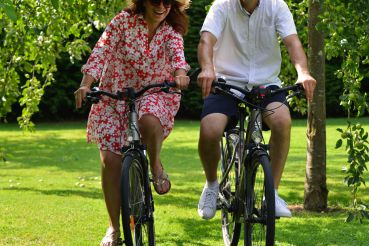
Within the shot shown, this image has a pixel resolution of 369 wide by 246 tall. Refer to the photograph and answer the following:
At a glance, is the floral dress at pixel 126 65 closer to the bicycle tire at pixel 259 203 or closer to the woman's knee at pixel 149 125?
the woman's knee at pixel 149 125

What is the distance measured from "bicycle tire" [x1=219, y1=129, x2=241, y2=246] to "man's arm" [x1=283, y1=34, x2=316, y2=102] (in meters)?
0.65

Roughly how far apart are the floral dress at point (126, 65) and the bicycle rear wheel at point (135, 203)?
0.48 meters

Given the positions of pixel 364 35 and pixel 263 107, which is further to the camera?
pixel 364 35

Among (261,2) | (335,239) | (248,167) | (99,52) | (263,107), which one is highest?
(261,2)

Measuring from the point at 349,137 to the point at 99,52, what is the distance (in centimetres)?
207

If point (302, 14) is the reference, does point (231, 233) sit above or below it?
below

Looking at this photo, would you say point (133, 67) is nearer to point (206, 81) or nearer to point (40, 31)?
point (206, 81)

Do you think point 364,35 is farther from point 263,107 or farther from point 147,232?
point 147,232

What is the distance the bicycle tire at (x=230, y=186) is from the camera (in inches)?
191

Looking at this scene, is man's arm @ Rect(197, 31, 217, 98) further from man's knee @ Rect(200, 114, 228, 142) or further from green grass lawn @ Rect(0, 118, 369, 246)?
green grass lawn @ Rect(0, 118, 369, 246)

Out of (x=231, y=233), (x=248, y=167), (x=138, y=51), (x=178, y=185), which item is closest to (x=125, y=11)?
(x=138, y=51)

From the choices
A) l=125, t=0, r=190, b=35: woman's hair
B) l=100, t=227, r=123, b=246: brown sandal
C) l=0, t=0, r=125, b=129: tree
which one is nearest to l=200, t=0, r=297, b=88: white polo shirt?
l=125, t=0, r=190, b=35: woman's hair

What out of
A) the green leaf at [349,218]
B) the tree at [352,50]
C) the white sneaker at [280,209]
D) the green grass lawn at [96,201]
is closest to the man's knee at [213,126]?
the white sneaker at [280,209]

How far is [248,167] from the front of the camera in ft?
14.6
